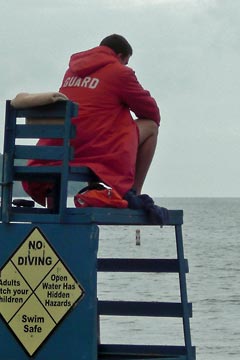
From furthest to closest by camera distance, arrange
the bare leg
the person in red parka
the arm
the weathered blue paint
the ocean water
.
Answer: the ocean water → the bare leg → the arm → the person in red parka → the weathered blue paint

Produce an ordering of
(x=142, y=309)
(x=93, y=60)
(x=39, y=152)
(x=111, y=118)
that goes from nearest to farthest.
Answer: (x=39, y=152) → (x=111, y=118) → (x=93, y=60) → (x=142, y=309)

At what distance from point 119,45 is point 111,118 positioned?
0.49 m

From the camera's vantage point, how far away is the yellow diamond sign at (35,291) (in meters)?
7.86

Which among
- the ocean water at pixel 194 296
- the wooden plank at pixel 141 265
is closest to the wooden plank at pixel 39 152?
the wooden plank at pixel 141 265

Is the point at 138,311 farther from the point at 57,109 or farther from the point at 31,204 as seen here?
the point at 57,109

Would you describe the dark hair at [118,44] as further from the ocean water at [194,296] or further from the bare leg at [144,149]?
the ocean water at [194,296]

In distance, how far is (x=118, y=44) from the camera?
27.9 ft

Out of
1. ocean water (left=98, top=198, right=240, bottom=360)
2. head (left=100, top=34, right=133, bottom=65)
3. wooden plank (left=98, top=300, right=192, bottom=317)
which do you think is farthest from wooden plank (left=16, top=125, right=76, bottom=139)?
ocean water (left=98, top=198, right=240, bottom=360)

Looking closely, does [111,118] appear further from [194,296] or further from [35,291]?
[194,296]

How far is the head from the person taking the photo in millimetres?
8508

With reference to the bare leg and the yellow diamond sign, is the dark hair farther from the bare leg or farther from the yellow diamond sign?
the yellow diamond sign

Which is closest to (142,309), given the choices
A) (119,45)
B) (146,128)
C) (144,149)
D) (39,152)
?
(144,149)

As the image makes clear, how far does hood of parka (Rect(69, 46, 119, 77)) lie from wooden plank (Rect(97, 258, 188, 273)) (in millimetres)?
1243

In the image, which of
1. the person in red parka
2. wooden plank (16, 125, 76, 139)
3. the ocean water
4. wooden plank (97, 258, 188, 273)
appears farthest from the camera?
the ocean water
